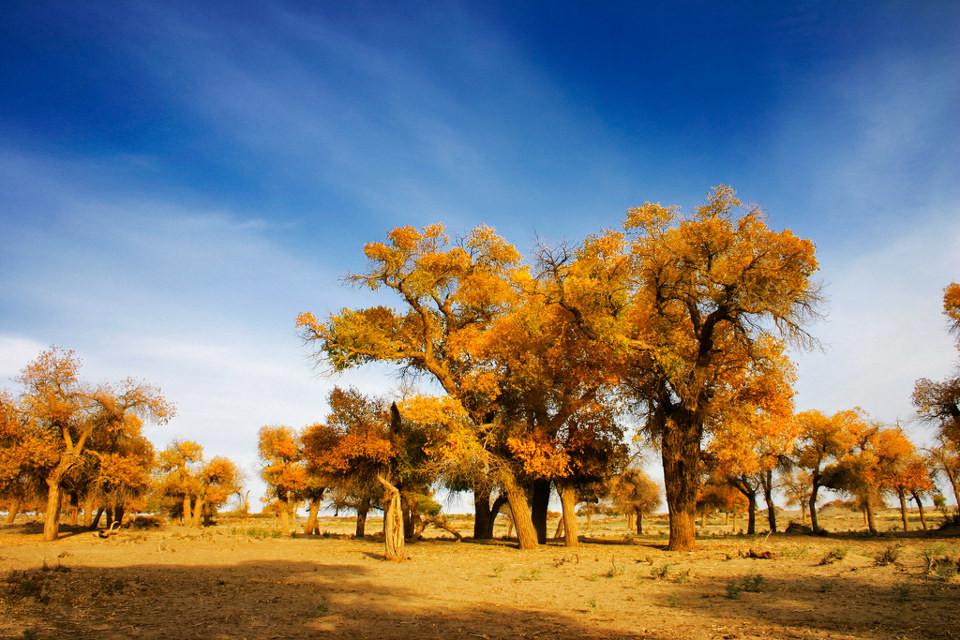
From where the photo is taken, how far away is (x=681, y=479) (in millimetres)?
21859

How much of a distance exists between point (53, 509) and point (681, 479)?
110ft

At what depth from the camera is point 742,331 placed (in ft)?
67.3

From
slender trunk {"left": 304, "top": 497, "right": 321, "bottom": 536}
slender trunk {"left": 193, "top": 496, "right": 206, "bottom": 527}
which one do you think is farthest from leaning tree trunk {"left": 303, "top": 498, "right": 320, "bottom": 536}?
slender trunk {"left": 193, "top": 496, "right": 206, "bottom": 527}

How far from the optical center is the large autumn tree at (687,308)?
19.5m

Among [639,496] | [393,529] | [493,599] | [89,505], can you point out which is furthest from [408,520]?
[639,496]

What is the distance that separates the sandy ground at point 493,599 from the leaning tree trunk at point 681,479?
279 centimetres

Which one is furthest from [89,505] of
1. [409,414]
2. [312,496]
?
[409,414]

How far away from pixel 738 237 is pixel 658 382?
20.4ft

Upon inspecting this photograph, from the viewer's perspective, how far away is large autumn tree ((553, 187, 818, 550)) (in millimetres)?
19484

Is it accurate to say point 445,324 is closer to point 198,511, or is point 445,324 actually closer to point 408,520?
point 408,520

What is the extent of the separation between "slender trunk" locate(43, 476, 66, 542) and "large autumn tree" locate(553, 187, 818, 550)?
3079 cm

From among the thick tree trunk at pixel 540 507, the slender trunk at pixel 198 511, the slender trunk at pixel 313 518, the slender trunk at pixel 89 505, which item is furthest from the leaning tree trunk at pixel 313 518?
the thick tree trunk at pixel 540 507

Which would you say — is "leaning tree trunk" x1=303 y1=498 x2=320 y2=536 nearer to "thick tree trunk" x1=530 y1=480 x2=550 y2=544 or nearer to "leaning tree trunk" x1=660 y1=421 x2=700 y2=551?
"thick tree trunk" x1=530 y1=480 x2=550 y2=544

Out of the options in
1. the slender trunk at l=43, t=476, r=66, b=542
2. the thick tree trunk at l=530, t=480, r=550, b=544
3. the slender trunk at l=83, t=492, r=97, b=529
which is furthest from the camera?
the slender trunk at l=83, t=492, r=97, b=529
